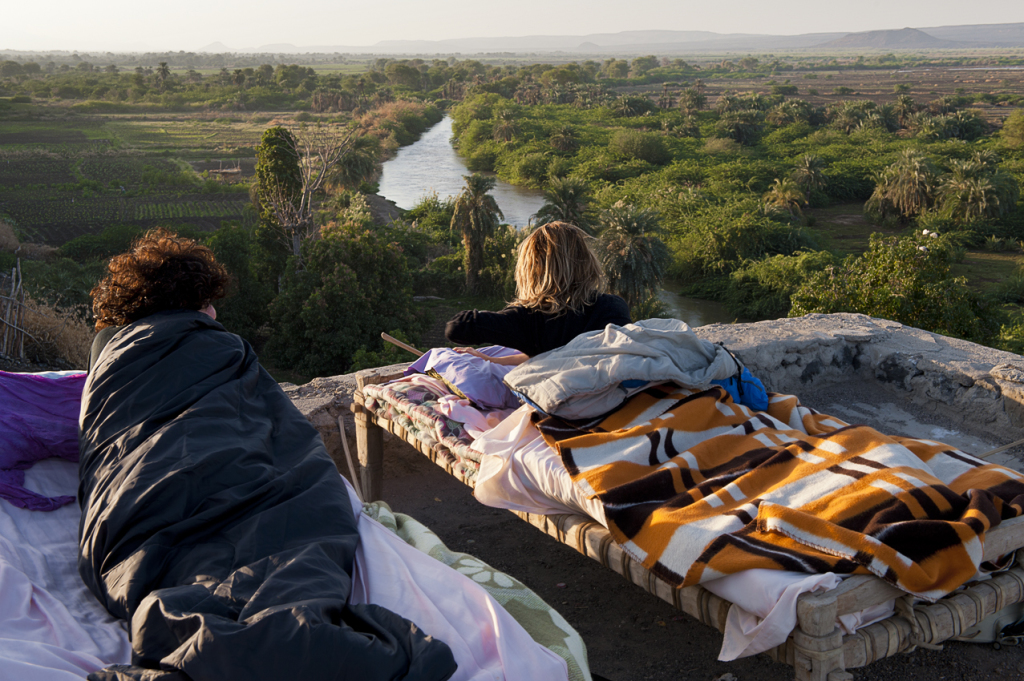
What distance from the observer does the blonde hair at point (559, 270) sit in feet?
→ 8.55

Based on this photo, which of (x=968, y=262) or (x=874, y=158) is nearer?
(x=968, y=262)

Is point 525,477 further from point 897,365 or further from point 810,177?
point 810,177

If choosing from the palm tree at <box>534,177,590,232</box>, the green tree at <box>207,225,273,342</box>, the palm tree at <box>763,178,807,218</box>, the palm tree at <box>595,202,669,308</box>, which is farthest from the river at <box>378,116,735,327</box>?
the green tree at <box>207,225,273,342</box>

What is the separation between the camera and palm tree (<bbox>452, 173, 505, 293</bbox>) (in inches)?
925

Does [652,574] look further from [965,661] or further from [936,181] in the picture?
[936,181]

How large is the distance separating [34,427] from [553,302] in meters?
1.68

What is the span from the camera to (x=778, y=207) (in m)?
29.7

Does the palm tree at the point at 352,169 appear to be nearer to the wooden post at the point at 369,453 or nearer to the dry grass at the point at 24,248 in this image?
the dry grass at the point at 24,248

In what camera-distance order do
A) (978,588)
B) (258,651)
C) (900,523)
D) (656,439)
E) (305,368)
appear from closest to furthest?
(258,651), (900,523), (978,588), (656,439), (305,368)

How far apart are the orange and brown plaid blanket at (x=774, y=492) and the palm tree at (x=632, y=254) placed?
56.0 ft

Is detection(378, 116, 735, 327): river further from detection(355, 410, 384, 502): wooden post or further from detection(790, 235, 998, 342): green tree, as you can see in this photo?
detection(355, 410, 384, 502): wooden post

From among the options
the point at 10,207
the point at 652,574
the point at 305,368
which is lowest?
the point at 305,368

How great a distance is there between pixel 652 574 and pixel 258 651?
95 centimetres

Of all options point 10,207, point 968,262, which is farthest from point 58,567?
point 10,207
